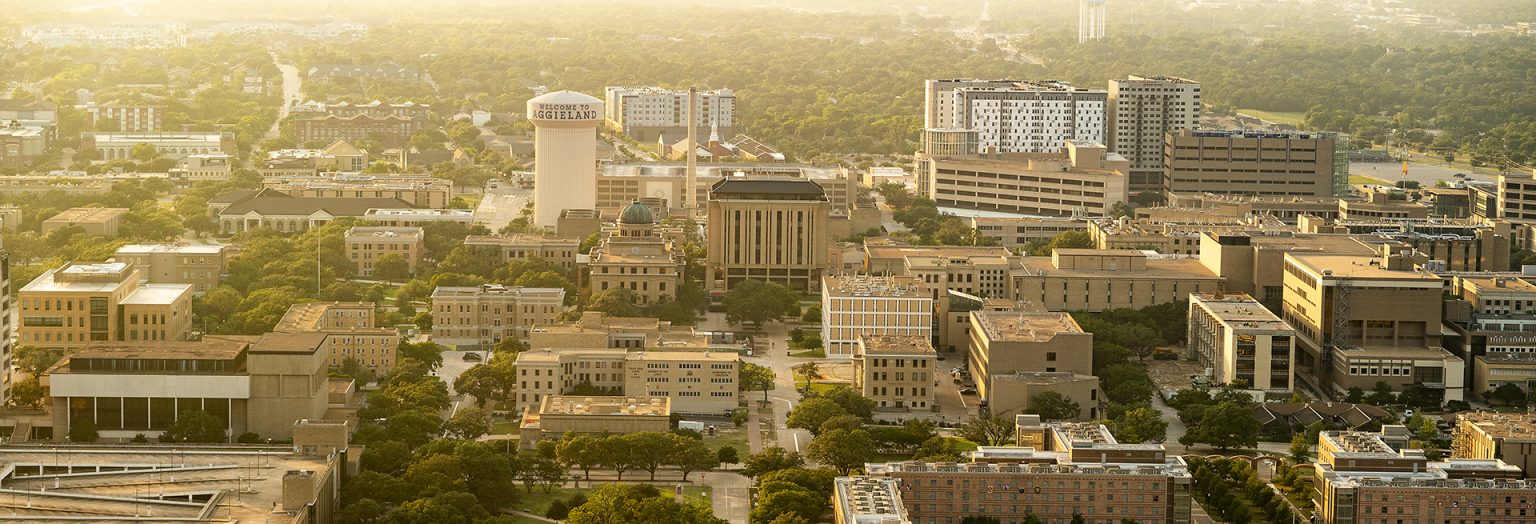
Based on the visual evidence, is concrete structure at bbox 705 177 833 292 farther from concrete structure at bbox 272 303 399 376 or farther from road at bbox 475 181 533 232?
concrete structure at bbox 272 303 399 376

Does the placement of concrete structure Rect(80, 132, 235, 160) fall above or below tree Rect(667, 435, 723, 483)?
above

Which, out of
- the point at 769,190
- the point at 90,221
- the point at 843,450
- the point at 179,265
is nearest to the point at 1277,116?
the point at 769,190

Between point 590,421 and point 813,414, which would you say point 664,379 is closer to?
point 813,414

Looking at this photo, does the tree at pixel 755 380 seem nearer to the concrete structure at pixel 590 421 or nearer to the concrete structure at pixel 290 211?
the concrete structure at pixel 590 421

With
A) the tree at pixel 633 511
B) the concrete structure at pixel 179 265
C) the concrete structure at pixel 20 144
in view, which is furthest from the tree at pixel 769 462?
the concrete structure at pixel 20 144

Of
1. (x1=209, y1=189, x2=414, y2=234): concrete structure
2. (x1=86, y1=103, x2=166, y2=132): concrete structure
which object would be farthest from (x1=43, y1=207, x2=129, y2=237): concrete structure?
(x1=86, y1=103, x2=166, y2=132): concrete structure

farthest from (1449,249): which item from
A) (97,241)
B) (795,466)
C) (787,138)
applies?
(787,138)

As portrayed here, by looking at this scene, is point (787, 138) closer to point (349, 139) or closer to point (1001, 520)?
point (349, 139)
